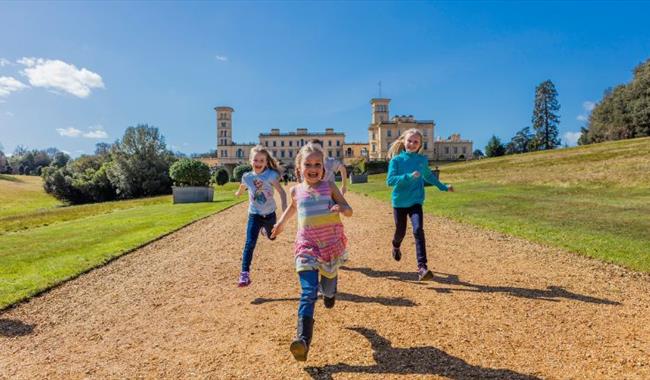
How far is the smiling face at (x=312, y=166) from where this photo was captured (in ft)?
12.5

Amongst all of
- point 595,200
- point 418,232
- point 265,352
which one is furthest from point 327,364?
point 595,200

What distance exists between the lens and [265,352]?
12.1 ft

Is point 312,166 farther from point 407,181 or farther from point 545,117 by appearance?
point 545,117

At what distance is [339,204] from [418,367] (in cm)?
156

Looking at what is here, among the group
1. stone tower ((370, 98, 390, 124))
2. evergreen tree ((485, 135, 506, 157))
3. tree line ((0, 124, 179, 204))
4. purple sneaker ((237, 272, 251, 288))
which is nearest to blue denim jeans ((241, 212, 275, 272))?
purple sneaker ((237, 272, 251, 288))

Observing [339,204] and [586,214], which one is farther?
[586,214]

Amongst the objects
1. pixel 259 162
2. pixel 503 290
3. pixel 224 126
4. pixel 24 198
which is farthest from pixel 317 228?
pixel 224 126

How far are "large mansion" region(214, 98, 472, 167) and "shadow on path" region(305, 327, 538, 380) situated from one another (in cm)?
9626

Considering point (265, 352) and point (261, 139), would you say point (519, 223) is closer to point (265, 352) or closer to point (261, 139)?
point (265, 352)

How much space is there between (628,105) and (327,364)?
70.4 m

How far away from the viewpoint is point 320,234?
3803 mm

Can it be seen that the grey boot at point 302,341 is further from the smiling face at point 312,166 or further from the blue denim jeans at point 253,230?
the blue denim jeans at point 253,230

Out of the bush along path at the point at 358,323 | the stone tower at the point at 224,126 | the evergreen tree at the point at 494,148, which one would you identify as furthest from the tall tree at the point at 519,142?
the bush along path at the point at 358,323

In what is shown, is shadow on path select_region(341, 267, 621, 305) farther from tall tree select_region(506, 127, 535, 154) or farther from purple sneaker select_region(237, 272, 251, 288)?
tall tree select_region(506, 127, 535, 154)
